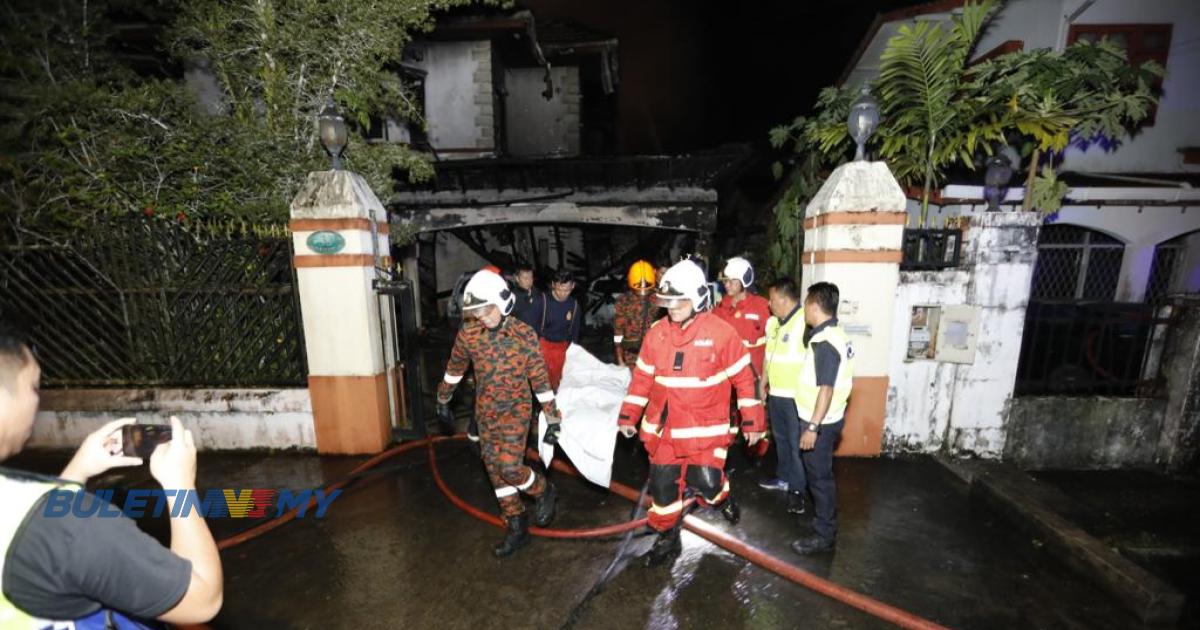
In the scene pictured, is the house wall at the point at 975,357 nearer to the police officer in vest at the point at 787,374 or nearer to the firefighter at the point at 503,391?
the police officer in vest at the point at 787,374

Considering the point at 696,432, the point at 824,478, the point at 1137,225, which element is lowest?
the point at 824,478

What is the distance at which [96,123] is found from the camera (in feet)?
17.4

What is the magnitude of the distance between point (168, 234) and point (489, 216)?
6.16m

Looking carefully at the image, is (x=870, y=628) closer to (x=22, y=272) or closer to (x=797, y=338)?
(x=797, y=338)

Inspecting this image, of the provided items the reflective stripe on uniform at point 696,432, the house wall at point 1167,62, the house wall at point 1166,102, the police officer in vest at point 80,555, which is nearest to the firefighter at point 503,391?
the reflective stripe on uniform at point 696,432

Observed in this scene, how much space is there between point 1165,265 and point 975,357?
952 centimetres

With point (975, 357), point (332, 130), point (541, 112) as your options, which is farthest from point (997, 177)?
point (541, 112)

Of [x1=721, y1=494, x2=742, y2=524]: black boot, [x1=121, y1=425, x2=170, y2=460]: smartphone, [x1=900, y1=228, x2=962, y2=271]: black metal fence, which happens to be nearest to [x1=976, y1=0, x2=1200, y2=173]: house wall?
[x1=900, y1=228, x2=962, y2=271]: black metal fence

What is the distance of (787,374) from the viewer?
4.15 metres

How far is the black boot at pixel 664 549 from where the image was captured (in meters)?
3.66

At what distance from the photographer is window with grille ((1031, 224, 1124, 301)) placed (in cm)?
1016

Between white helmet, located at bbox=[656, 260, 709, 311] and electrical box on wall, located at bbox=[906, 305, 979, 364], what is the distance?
10.0 feet

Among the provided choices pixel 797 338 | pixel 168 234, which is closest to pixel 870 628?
pixel 797 338

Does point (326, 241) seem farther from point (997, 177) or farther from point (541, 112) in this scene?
point (541, 112)
